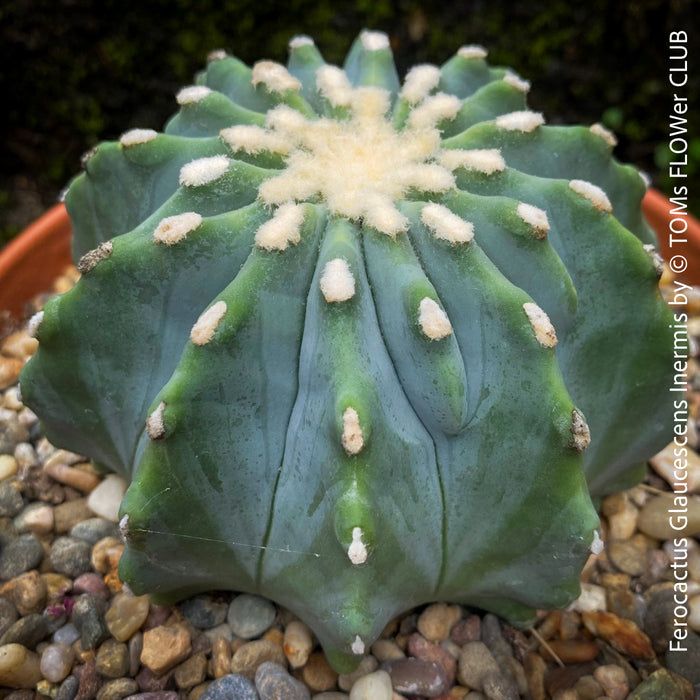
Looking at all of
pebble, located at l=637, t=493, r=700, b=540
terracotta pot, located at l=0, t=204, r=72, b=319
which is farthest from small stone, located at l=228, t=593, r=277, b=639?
terracotta pot, located at l=0, t=204, r=72, b=319

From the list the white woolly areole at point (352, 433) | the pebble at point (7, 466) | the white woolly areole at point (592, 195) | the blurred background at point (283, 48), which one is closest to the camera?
the white woolly areole at point (352, 433)

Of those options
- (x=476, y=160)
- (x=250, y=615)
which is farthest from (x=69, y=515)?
(x=476, y=160)

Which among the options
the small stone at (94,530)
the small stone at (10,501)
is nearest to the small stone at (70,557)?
the small stone at (94,530)

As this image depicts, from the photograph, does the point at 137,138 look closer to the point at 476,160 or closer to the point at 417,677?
the point at 476,160

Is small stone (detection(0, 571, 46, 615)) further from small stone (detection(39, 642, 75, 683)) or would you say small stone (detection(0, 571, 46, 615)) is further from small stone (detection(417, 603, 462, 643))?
small stone (detection(417, 603, 462, 643))

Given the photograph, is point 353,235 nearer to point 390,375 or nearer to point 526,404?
point 390,375

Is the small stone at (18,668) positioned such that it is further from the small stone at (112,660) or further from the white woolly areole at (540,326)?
the white woolly areole at (540,326)
